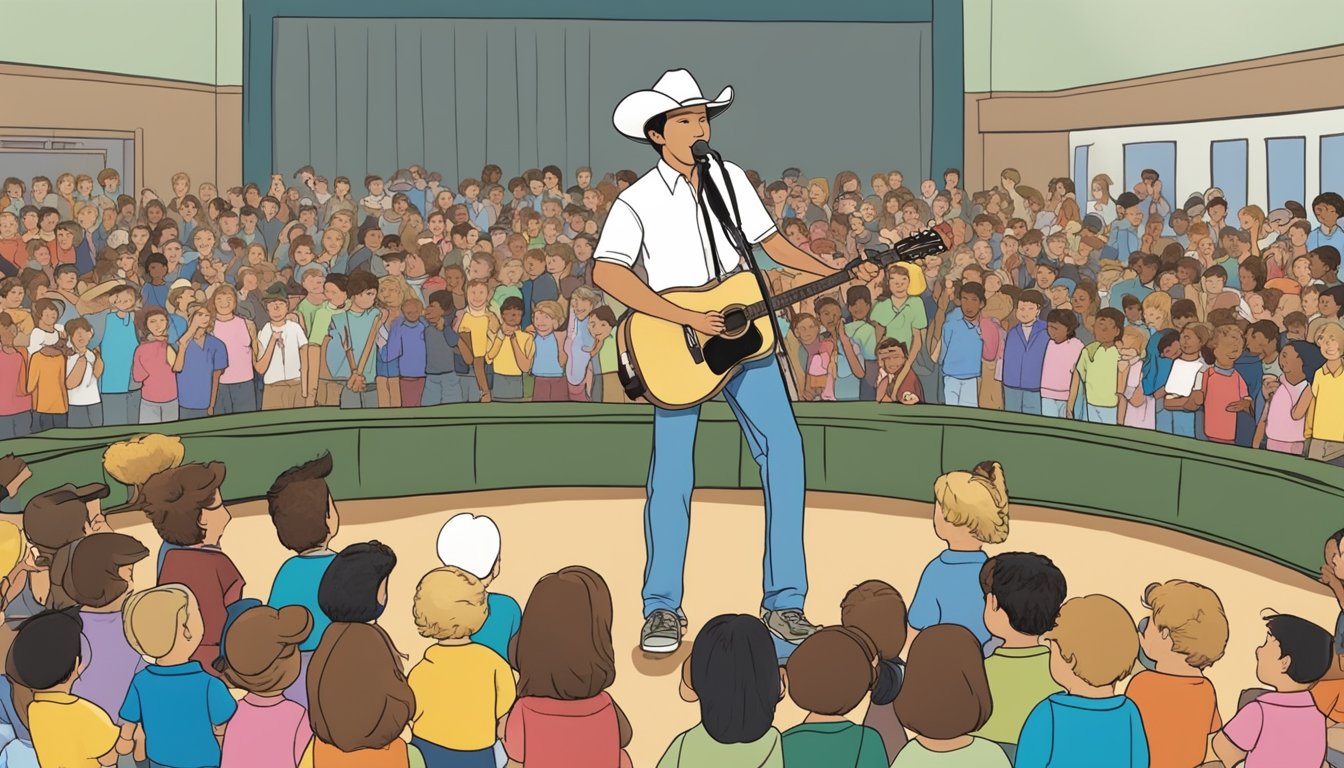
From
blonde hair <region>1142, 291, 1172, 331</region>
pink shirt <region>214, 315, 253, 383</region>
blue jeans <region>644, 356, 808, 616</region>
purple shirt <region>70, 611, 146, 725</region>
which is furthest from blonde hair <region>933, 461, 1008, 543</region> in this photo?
pink shirt <region>214, 315, 253, 383</region>

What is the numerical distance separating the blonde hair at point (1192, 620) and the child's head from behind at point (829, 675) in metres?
0.93

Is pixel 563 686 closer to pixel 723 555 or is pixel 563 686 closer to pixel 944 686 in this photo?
pixel 944 686

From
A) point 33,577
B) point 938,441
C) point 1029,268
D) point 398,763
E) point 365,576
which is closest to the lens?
point 398,763

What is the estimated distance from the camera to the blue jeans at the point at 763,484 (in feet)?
19.4

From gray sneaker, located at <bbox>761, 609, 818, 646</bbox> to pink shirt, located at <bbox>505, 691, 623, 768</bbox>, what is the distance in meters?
2.03

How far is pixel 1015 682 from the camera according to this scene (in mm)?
4230

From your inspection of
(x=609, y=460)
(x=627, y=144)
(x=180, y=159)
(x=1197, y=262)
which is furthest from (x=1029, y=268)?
(x=180, y=159)

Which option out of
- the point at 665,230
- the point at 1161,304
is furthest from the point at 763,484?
the point at 1161,304

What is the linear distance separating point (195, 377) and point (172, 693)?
564 centimetres

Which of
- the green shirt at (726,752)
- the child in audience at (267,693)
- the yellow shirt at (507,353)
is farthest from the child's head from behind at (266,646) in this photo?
the yellow shirt at (507,353)

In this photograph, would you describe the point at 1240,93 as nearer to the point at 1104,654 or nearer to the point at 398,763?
the point at 1104,654

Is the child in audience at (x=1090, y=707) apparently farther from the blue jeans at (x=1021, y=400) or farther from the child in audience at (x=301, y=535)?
the blue jeans at (x=1021, y=400)

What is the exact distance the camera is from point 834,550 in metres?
7.69

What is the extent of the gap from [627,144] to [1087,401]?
909cm
